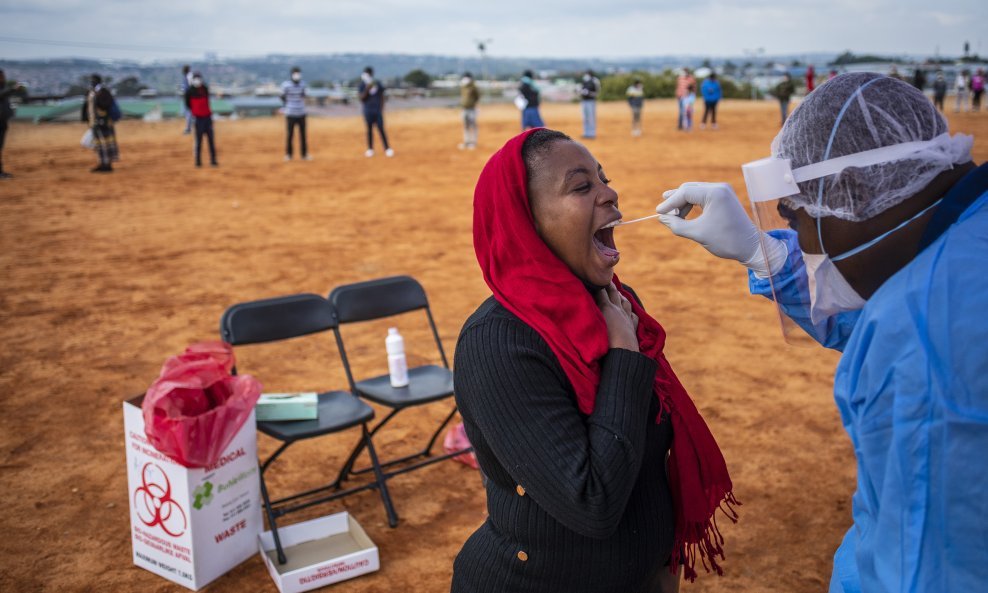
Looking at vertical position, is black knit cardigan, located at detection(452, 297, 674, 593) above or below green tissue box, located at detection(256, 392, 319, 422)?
above

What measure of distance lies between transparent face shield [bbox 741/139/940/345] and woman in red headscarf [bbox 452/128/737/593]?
40 cm

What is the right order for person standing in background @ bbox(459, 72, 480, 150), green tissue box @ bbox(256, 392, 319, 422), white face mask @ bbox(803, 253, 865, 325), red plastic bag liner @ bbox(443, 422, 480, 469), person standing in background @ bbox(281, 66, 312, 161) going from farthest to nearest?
person standing in background @ bbox(459, 72, 480, 150) < person standing in background @ bbox(281, 66, 312, 161) < red plastic bag liner @ bbox(443, 422, 480, 469) < green tissue box @ bbox(256, 392, 319, 422) < white face mask @ bbox(803, 253, 865, 325)

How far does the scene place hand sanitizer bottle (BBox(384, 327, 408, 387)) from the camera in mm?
4848

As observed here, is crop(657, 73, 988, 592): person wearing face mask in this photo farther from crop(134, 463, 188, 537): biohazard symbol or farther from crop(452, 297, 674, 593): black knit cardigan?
crop(134, 463, 188, 537): biohazard symbol

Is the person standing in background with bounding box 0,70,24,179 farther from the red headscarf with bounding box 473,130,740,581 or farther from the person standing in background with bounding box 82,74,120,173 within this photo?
the red headscarf with bounding box 473,130,740,581

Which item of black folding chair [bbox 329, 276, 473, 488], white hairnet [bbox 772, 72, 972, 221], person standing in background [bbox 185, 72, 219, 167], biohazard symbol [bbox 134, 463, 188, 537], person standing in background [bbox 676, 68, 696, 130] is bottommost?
biohazard symbol [bbox 134, 463, 188, 537]

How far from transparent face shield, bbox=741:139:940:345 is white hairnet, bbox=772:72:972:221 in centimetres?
2

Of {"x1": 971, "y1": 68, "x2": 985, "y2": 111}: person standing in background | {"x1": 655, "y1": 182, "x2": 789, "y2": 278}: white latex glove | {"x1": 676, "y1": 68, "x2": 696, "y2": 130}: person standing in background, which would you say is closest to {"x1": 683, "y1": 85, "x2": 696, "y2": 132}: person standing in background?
{"x1": 676, "y1": 68, "x2": 696, "y2": 130}: person standing in background

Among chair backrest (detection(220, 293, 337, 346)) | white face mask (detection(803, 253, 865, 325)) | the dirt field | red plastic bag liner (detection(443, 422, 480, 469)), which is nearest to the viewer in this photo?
white face mask (detection(803, 253, 865, 325))

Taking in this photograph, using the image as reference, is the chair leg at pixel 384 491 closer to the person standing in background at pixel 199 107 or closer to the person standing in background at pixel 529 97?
the person standing in background at pixel 199 107

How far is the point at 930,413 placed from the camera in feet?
4.81

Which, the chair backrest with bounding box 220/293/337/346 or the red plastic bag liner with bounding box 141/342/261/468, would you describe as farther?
the chair backrest with bounding box 220/293/337/346

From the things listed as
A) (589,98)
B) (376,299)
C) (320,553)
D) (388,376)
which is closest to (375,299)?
(376,299)

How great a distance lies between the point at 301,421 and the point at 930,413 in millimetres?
3520
